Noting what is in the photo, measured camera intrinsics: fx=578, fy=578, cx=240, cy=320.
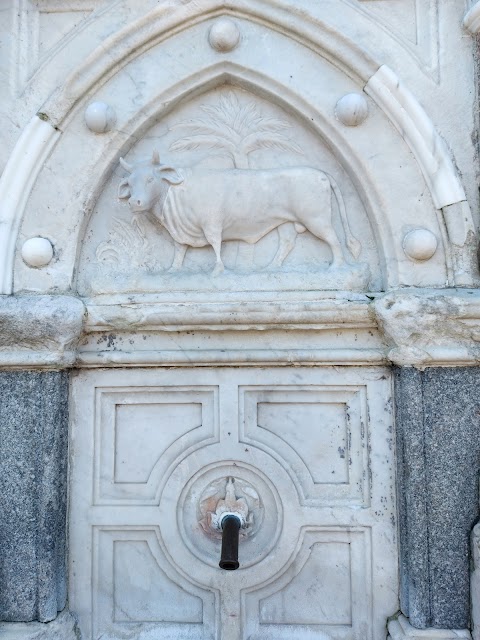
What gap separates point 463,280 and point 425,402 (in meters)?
0.51

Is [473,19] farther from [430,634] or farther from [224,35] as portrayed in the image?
[430,634]

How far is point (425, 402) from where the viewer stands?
2.28 m

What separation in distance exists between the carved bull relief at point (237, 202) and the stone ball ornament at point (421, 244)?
236 millimetres

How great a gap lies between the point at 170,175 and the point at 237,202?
314mm

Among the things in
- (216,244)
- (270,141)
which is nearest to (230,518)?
(216,244)

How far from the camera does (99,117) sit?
2438 millimetres

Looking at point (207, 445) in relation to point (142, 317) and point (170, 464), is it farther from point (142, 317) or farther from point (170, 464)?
point (142, 317)

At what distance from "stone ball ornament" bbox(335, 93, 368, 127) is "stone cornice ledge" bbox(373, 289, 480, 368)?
2.42 ft

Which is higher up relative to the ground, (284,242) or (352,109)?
(352,109)

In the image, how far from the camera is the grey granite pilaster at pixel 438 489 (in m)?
2.22

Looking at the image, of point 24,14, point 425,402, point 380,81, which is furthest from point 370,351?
point 24,14

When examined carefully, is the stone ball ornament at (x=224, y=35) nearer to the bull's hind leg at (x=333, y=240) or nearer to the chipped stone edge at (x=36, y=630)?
the bull's hind leg at (x=333, y=240)

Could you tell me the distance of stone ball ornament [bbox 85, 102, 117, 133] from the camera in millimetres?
2439

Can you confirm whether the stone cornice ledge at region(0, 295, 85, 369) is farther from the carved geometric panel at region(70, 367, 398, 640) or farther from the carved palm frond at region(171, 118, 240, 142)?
the carved palm frond at region(171, 118, 240, 142)
